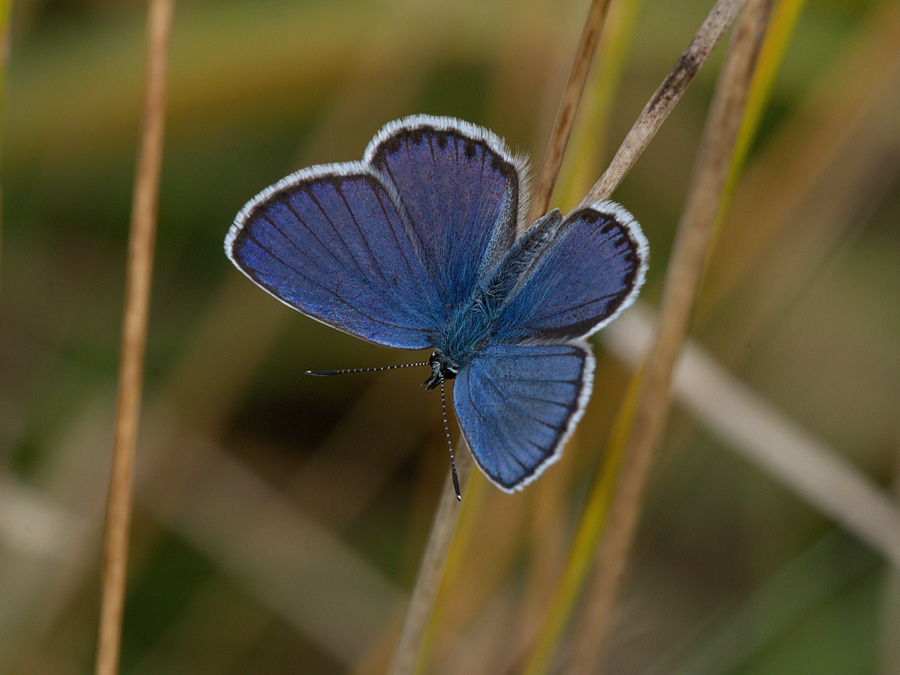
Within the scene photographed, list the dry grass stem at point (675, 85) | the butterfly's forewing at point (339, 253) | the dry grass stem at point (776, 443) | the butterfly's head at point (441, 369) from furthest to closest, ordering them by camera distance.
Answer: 1. the dry grass stem at point (776, 443)
2. the butterfly's head at point (441, 369)
3. the butterfly's forewing at point (339, 253)
4. the dry grass stem at point (675, 85)

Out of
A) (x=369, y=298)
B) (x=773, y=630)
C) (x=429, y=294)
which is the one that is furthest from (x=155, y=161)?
(x=773, y=630)

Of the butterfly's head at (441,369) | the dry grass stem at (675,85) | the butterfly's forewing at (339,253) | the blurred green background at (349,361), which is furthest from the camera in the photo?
the blurred green background at (349,361)

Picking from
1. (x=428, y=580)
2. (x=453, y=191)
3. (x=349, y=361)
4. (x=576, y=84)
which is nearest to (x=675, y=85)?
(x=576, y=84)

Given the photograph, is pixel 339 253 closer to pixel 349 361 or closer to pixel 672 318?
pixel 672 318

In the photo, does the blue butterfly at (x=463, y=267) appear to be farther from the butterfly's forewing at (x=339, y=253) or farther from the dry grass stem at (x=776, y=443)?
the dry grass stem at (x=776, y=443)

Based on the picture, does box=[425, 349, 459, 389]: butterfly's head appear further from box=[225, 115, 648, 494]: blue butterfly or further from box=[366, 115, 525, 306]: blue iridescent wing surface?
box=[366, 115, 525, 306]: blue iridescent wing surface

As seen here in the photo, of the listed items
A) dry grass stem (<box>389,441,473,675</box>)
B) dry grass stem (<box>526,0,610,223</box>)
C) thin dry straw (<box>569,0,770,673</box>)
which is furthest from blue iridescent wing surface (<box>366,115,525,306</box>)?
dry grass stem (<box>389,441,473,675</box>)

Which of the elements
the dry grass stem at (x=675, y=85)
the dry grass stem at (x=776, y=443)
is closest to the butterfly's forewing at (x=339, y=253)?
the dry grass stem at (x=675, y=85)
